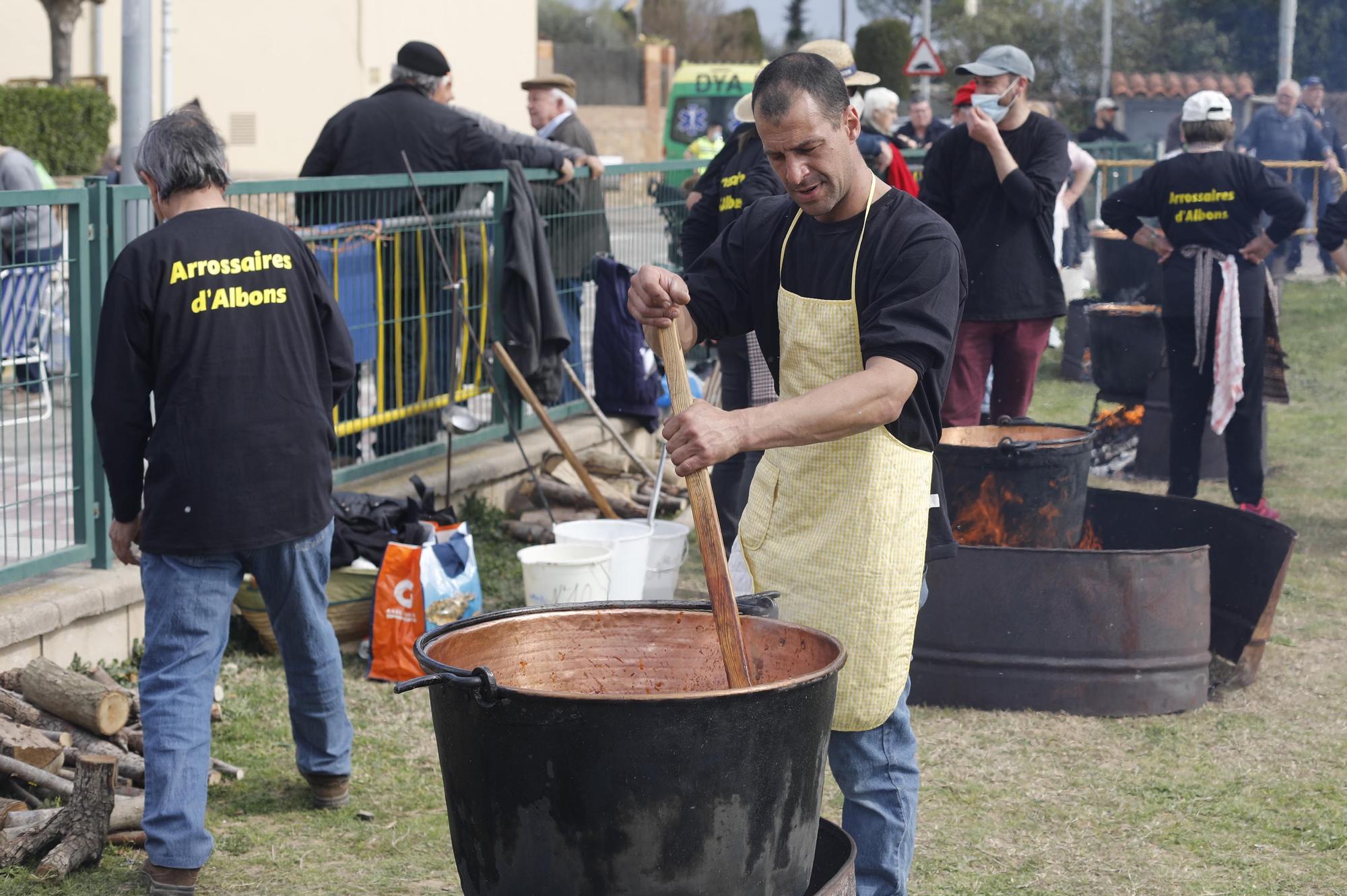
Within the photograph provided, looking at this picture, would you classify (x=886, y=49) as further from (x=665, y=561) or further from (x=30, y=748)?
(x=30, y=748)

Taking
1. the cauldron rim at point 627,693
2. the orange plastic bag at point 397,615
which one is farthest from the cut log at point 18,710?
the cauldron rim at point 627,693

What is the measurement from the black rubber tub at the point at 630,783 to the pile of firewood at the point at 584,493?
14.8ft

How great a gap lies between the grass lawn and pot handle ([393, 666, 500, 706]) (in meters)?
1.62

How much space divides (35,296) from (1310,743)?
4.42m

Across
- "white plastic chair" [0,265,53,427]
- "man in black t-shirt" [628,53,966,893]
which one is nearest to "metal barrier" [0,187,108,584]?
"white plastic chair" [0,265,53,427]

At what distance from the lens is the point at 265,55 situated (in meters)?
32.1

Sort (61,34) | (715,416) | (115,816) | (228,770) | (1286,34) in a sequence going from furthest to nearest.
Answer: (61,34), (1286,34), (228,770), (115,816), (715,416)

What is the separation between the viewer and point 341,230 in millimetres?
Result: 6652

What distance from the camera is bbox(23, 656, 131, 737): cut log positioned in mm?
4715

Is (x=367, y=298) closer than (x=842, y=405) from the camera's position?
No

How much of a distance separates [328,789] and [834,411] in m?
2.42

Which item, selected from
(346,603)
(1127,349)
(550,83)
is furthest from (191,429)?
(1127,349)

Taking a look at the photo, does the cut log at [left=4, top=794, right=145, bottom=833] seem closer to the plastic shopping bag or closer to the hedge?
the plastic shopping bag

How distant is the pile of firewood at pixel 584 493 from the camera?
24.6 ft
